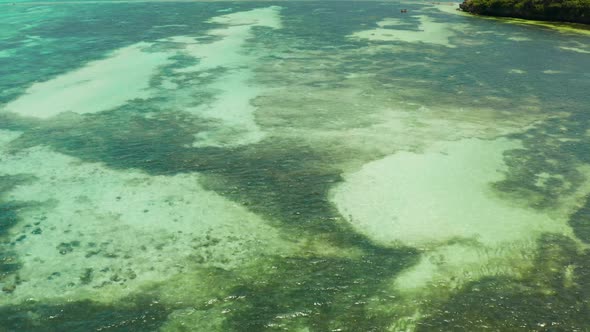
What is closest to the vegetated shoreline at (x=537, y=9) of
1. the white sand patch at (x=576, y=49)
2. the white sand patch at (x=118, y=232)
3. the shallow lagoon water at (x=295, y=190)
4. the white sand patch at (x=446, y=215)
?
the white sand patch at (x=576, y=49)

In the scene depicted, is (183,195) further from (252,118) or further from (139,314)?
(252,118)

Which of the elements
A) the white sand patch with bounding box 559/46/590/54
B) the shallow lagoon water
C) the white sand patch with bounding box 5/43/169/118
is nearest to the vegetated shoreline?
the white sand patch with bounding box 559/46/590/54

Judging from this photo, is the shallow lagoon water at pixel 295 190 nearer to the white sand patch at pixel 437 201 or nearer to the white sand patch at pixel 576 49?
the white sand patch at pixel 437 201

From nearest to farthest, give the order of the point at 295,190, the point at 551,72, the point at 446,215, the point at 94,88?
the point at 446,215 < the point at 295,190 < the point at 94,88 < the point at 551,72

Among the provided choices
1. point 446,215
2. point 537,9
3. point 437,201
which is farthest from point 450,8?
point 446,215

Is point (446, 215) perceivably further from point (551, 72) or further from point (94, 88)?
point (94, 88)
